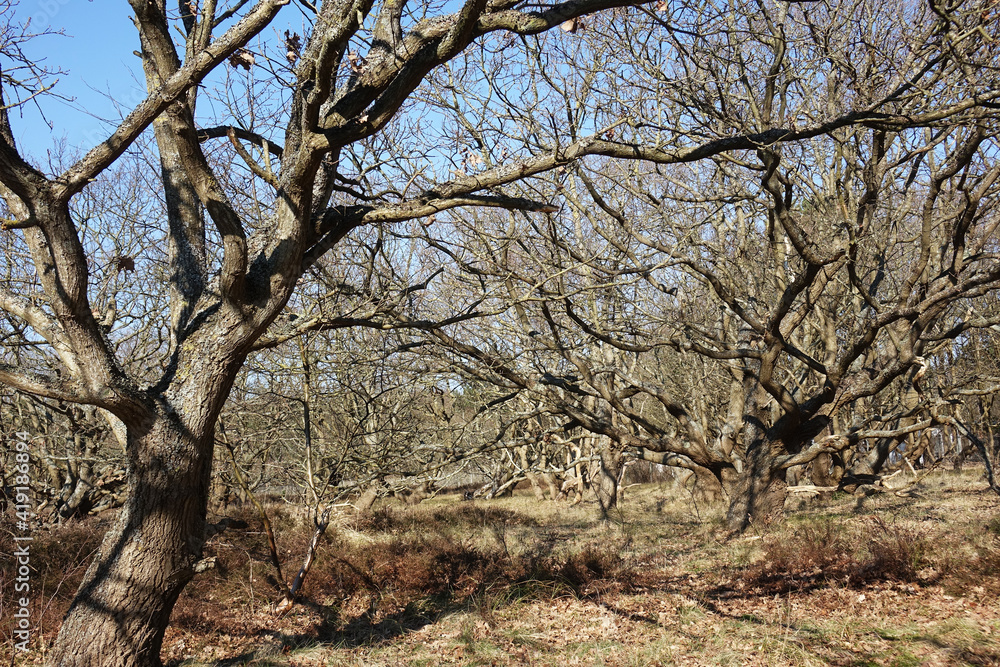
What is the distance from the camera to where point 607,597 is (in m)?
6.76

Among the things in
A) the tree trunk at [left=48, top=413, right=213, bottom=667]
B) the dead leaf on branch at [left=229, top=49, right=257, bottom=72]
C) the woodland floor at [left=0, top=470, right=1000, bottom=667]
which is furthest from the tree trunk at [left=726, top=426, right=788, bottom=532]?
the dead leaf on branch at [left=229, top=49, right=257, bottom=72]

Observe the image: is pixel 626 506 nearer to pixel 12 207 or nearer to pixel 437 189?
pixel 437 189

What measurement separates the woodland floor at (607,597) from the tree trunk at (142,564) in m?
1.43

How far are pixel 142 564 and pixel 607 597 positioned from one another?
14.9ft

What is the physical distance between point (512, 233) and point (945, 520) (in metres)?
6.84

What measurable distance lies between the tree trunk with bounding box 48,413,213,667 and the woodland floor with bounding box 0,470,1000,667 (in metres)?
1.43

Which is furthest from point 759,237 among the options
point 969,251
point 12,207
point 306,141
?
point 12,207

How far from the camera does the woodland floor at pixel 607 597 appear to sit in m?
5.12

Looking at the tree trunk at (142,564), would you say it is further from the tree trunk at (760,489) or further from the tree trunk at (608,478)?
the tree trunk at (608,478)

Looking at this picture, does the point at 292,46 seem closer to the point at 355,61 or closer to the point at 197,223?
the point at 355,61

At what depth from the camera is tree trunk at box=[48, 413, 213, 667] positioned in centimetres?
400

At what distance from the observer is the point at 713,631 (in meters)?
5.47

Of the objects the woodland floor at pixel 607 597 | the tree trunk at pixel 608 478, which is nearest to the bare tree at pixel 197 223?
the woodland floor at pixel 607 597

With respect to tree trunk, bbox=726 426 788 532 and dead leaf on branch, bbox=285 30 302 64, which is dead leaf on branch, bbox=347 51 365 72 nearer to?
dead leaf on branch, bbox=285 30 302 64
